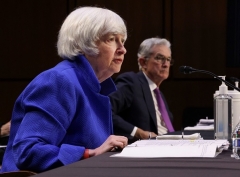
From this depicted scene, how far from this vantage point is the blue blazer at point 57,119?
205 cm

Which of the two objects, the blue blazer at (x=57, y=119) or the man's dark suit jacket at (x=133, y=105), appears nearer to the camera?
the blue blazer at (x=57, y=119)

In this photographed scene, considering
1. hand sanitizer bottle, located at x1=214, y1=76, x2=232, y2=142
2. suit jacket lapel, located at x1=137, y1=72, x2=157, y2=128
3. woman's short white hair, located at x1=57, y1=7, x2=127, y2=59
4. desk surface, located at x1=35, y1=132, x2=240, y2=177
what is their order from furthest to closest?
suit jacket lapel, located at x1=137, y1=72, x2=157, y2=128
hand sanitizer bottle, located at x1=214, y1=76, x2=232, y2=142
woman's short white hair, located at x1=57, y1=7, x2=127, y2=59
desk surface, located at x1=35, y1=132, x2=240, y2=177

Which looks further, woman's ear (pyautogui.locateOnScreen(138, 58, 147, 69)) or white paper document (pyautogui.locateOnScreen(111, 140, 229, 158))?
woman's ear (pyautogui.locateOnScreen(138, 58, 147, 69))

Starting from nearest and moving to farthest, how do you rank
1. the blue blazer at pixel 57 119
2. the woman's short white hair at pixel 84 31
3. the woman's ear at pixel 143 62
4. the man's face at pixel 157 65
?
the blue blazer at pixel 57 119, the woman's short white hair at pixel 84 31, the man's face at pixel 157 65, the woman's ear at pixel 143 62

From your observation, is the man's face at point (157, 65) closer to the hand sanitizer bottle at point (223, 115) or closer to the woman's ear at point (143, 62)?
the woman's ear at point (143, 62)

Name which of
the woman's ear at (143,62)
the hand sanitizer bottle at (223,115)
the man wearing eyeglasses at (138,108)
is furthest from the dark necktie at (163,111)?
the hand sanitizer bottle at (223,115)

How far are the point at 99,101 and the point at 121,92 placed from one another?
2.17m

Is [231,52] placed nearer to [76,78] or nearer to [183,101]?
[183,101]

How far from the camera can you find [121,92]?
4.55 m

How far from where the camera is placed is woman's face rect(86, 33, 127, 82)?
250 cm

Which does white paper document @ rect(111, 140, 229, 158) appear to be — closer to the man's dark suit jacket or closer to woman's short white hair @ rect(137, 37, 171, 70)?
the man's dark suit jacket

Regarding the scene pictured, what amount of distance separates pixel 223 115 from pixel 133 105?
1.92 metres

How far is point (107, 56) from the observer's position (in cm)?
254

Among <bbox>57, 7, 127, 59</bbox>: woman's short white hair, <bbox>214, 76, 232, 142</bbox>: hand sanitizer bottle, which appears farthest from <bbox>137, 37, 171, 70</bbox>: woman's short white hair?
<bbox>57, 7, 127, 59</bbox>: woman's short white hair
